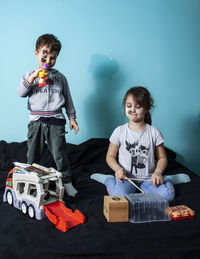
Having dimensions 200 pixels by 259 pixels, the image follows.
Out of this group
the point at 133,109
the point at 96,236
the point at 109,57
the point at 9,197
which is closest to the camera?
the point at 96,236

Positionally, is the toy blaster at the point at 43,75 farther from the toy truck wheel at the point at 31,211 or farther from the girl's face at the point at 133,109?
the toy truck wheel at the point at 31,211

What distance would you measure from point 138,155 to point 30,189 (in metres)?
0.54

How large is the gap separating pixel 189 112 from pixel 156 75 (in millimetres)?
385

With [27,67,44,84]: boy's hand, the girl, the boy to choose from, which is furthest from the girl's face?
[27,67,44,84]: boy's hand

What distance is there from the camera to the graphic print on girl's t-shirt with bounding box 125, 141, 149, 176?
1198mm

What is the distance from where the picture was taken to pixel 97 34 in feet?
5.58

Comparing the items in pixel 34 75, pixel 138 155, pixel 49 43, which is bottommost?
pixel 138 155

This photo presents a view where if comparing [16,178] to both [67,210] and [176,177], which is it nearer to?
[67,210]

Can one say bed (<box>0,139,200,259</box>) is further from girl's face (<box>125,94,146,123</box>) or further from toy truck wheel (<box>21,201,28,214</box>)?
girl's face (<box>125,94,146,123</box>)

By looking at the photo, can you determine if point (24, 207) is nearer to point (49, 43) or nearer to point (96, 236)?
point (96, 236)

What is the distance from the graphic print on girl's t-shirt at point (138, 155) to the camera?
120cm

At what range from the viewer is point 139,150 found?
120 centimetres

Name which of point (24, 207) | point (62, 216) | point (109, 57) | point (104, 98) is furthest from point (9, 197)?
point (109, 57)

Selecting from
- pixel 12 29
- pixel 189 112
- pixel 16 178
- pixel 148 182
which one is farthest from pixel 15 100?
pixel 189 112
